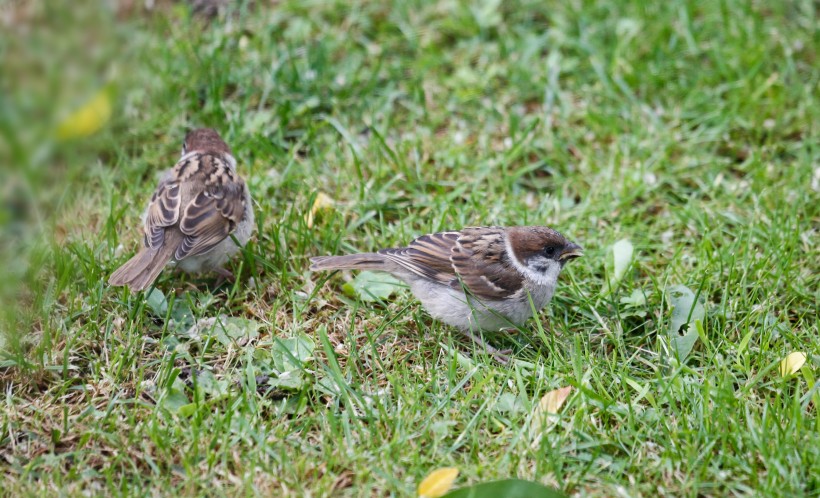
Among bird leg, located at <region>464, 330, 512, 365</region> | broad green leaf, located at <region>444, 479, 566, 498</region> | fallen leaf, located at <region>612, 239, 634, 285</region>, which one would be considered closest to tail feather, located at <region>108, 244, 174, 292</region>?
bird leg, located at <region>464, 330, 512, 365</region>

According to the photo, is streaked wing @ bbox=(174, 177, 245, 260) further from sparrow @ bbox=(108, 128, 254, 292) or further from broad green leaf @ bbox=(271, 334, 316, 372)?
broad green leaf @ bbox=(271, 334, 316, 372)

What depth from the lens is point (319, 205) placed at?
5160 millimetres

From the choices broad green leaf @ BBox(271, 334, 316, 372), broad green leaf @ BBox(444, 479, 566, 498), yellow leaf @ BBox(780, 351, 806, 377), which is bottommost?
yellow leaf @ BBox(780, 351, 806, 377)

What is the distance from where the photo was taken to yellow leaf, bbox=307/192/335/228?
5.07 m

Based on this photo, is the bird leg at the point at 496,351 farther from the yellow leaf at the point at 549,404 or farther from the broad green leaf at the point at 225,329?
the broad green leaf at the point at 225,329

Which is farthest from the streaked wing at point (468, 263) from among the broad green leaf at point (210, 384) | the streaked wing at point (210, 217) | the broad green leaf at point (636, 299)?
the broad green leaf at point (210, 384)

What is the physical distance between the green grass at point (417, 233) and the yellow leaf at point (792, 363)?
49 mm

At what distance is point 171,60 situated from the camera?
235 inches

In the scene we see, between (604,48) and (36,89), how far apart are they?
3.87 meters

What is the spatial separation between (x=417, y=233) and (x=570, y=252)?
104cm

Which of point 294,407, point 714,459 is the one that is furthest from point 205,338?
point 714,459

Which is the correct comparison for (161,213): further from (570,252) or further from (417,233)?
(570,252)

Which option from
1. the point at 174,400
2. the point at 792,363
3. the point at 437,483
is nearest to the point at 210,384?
the point at 174,400

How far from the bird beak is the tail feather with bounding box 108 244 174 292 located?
1.97 metres
